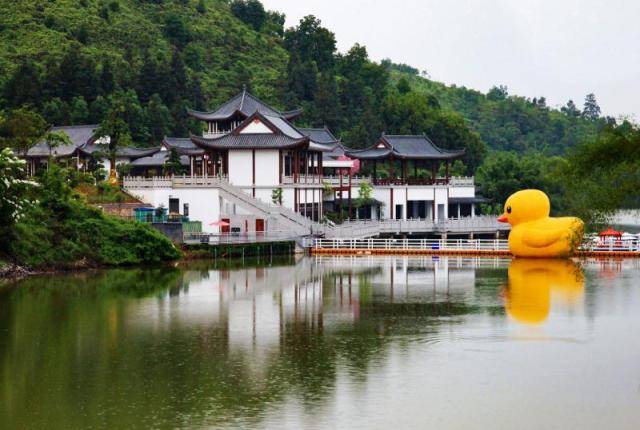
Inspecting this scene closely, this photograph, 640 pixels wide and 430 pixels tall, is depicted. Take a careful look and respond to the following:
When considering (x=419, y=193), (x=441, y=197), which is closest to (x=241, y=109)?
(x=419, y=193)

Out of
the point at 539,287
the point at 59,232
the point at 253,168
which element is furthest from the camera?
the point at 253,168

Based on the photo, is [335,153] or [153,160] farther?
[335,153]

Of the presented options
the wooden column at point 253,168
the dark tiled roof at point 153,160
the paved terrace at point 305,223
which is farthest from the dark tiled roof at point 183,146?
the paved terrace at point 305,223

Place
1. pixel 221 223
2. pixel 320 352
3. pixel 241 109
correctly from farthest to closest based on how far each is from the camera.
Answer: pixel 241 109, pixel 221 223, pixel 320 352

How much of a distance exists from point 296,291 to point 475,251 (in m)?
19.2

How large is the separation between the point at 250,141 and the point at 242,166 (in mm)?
1600

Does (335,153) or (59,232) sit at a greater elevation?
(335,153)

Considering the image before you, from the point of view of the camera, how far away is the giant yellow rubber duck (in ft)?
179

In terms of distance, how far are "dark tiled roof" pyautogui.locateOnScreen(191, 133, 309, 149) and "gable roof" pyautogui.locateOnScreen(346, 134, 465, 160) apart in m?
11.0

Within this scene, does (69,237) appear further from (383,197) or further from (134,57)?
(134,57)

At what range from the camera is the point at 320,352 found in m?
29.5

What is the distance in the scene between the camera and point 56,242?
5000 cm

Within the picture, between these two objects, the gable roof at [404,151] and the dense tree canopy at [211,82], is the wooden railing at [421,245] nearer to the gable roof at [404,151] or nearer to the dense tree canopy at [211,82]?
the dense tree canopy at [211,82]

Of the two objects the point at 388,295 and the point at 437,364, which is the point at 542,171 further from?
the point at 437,364
